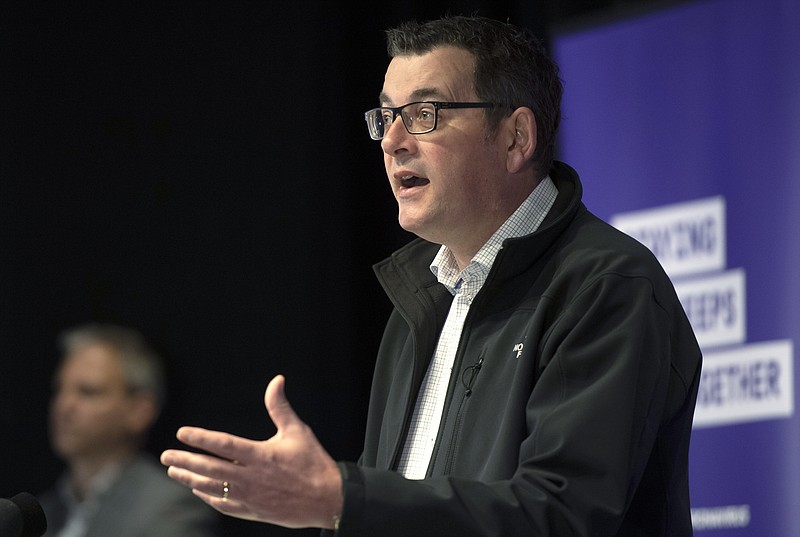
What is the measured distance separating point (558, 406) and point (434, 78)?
2.83 ft

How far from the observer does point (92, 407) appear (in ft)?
15.2

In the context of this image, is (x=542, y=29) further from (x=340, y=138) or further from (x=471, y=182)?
(x=471, y=182)

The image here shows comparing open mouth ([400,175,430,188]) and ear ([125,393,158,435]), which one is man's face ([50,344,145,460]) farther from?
open mouth ([400,175,430,188])

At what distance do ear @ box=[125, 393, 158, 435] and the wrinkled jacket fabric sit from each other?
2223 millimetres

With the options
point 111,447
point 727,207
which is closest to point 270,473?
point 727,207

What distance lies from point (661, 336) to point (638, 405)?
15cm

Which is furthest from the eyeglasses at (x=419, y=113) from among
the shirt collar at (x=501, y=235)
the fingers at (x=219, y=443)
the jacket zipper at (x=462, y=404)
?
the fingers at (x=219, y=443)

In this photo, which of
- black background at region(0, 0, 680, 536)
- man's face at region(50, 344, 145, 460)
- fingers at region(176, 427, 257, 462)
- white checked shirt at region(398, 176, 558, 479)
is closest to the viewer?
fingers at region(176, 427, 257, 462)

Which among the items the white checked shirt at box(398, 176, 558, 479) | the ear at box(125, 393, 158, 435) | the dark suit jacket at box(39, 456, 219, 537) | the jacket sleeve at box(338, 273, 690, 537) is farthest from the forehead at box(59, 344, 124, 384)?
the jacket sleeve at box(338, 273, 690, 537)

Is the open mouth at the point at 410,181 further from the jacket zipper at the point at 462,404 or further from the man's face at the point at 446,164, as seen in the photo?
the jacket zipper at the point at 462,404

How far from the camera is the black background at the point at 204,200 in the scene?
5176 mm

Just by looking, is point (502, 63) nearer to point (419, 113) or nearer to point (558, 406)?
point (419, 113)

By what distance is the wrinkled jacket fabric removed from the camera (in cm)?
189

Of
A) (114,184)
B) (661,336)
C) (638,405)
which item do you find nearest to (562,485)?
(638,405)
